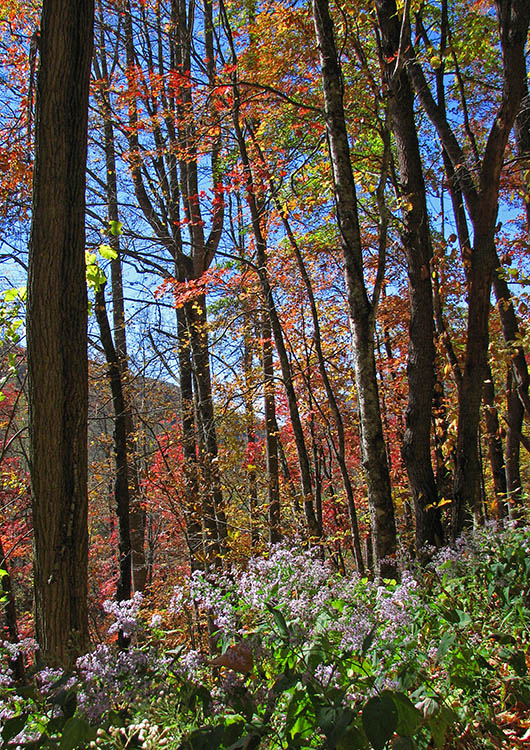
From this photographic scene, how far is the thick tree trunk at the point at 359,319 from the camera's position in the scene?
3406mm

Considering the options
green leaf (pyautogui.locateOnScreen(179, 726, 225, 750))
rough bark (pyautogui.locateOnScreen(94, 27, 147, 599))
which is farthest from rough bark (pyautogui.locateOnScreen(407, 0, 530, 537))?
rough bark (pyautogui.locateOnScreen(94, 27, 147, 599))

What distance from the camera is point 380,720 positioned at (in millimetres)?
1223

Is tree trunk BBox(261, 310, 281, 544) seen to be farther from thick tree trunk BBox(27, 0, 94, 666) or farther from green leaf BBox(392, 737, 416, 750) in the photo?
green leaf BBox(392, 737, 416, 750)

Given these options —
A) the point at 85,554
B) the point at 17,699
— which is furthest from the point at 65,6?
the point at 17,699

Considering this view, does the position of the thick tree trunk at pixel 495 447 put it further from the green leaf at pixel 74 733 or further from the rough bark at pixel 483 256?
the green leaf at pixel 74 733

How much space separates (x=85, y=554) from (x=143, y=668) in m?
0.79

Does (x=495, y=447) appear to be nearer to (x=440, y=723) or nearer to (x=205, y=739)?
(x=440, y=723)

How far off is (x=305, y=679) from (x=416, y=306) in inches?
136

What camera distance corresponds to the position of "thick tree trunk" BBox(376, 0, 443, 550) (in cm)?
407

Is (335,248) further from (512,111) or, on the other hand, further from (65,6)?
(65,6)

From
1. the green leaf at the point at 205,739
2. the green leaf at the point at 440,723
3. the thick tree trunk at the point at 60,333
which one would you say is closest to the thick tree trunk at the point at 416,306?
the thick tree trunk at the point at 60,333

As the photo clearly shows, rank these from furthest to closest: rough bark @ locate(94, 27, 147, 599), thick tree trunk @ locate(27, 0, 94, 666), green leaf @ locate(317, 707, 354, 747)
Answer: rough bark @ locate(94, 27, 147, 599) < thick tree trunk @ locate(27, 0, 94, 666) < green leaf @ locate(317, 707, 354, 747)

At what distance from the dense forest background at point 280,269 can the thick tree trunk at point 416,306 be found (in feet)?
0.06

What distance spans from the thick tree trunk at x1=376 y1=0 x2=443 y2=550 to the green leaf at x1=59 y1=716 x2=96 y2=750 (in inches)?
124
